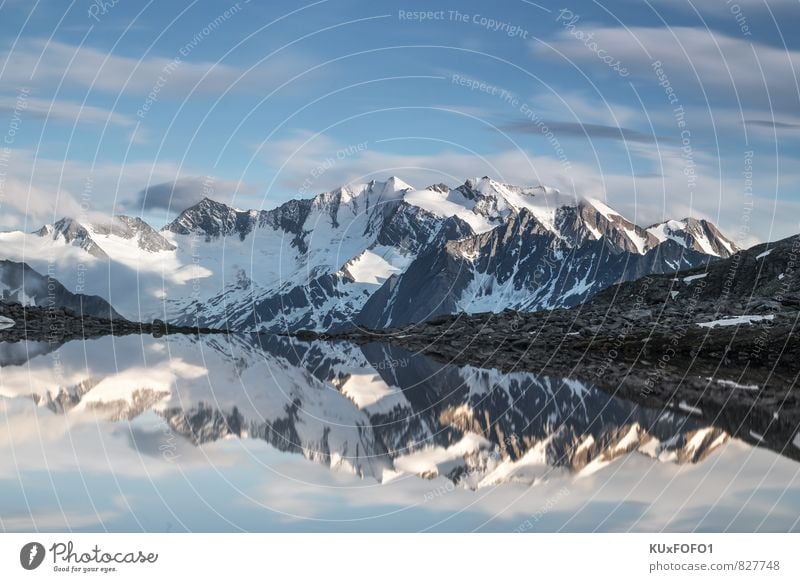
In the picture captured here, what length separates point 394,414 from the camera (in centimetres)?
4278

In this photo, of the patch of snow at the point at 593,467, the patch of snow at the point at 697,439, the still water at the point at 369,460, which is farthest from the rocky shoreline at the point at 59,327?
the patch of snow at the point at 593,467

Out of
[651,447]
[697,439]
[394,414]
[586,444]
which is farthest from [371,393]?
[651,447]

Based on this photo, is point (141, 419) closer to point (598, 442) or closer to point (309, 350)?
point (598, 442)

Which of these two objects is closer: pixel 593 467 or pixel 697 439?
pixel 593 467

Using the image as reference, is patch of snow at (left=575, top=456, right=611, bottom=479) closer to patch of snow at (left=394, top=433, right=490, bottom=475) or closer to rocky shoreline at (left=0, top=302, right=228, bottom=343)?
patch of snow at (left=394, top=433, right=490, bottom=475)

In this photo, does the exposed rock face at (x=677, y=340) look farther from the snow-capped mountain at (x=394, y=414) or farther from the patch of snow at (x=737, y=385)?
the snow-capped mountain at (x=394, y=414)

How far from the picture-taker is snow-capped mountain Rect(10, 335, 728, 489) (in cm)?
3216

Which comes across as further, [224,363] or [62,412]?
[224,363]

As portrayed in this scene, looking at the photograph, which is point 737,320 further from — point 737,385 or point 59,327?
point 59,327

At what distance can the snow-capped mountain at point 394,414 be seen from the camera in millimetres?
32156

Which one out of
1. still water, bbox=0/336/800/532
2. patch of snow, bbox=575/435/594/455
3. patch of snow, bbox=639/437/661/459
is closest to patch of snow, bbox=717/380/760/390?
still water, bbox=0/336/800/532

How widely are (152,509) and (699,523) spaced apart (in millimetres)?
13561
